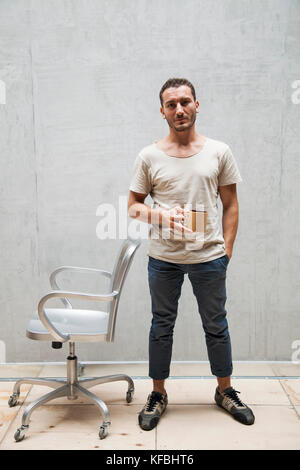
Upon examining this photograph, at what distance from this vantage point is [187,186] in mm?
2174

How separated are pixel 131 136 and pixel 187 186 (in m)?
0.86

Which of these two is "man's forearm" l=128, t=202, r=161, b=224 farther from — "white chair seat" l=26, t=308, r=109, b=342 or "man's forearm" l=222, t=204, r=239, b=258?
"white chair seat" l=26, t=308, r=109, b=342

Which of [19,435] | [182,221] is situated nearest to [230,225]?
[182,221]

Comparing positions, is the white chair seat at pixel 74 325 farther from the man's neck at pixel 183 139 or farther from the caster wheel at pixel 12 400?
the man's neck at pixel 183 139

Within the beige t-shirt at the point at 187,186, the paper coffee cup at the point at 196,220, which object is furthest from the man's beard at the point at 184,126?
the paper coffee cup at the point at 196,220

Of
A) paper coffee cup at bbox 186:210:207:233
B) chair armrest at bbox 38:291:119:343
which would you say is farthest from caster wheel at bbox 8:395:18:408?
paper coffee cup at bbox 186:210:207:233

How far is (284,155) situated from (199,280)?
1.12m

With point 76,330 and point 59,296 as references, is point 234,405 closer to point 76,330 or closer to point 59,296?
point 76,330

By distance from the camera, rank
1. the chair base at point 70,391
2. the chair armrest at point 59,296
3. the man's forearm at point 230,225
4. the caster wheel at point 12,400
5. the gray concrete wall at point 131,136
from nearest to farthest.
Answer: the chair armrest at point 59,296 < the chair base at point 70,391 < the man's forearm at point 230,225 < the caster wheel at point 12,400 < the gray concrete wall at point 131,136

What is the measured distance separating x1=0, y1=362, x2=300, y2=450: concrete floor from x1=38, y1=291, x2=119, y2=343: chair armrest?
1.60 feet

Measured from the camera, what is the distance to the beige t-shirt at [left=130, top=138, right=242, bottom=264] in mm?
2172

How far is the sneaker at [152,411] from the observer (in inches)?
89.5

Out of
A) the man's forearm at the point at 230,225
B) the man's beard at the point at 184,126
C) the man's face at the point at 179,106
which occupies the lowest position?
the man's forearm at the point at 230,225

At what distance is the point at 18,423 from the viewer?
92.0 inches
